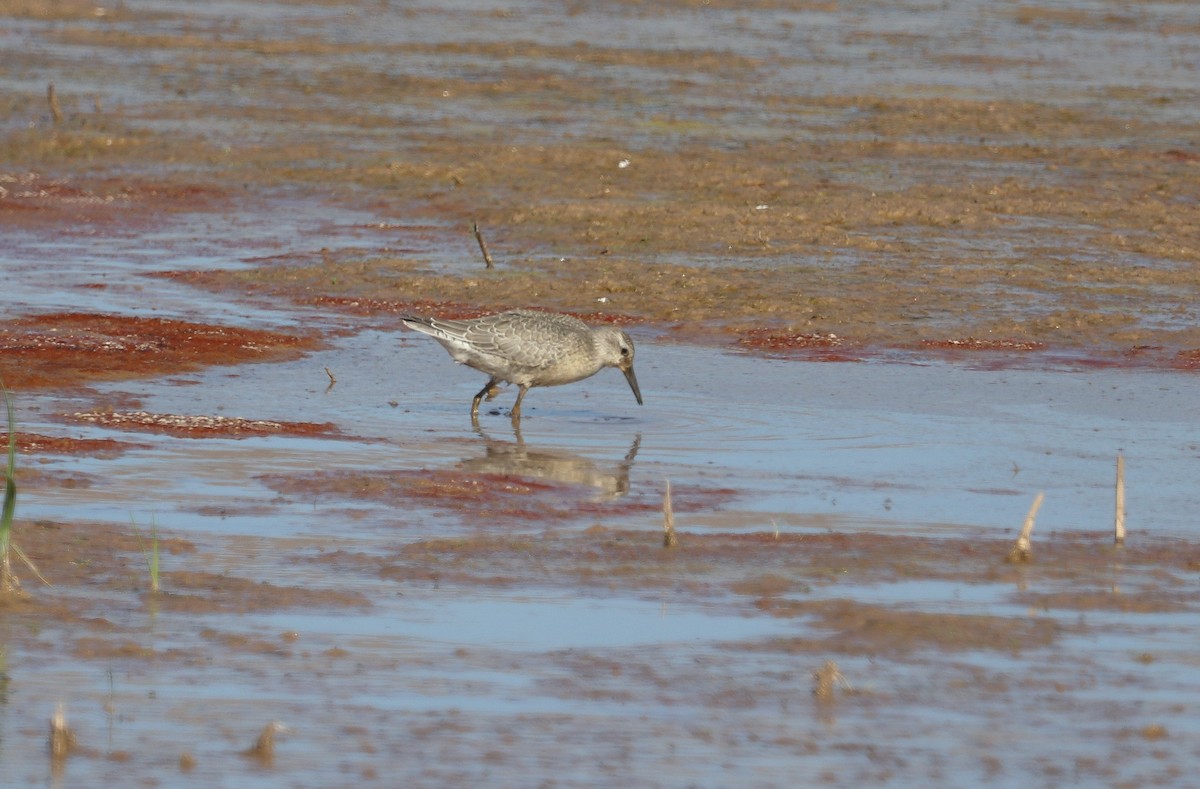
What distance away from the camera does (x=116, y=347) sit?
49.4 ft

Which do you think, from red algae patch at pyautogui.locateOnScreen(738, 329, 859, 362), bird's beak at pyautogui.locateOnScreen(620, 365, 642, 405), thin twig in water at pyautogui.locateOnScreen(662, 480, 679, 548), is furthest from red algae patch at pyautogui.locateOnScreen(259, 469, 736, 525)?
red algae patch at pyautogui.locateOnScreen(738, 329, 859, 362)

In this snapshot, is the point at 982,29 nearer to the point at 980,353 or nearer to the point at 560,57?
the point at 560,57

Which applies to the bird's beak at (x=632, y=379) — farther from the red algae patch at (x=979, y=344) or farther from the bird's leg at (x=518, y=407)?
the red algae patch at (x=979, y=344)

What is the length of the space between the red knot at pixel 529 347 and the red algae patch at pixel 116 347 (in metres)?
2.16

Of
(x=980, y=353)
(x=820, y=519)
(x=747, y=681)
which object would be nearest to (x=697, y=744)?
(x=747, y=681)

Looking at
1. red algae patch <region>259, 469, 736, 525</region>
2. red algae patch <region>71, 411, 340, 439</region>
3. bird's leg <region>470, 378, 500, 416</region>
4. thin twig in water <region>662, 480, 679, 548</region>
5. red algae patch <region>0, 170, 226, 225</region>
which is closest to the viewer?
thin twig in water <region>662, 480, 679, 548</region>

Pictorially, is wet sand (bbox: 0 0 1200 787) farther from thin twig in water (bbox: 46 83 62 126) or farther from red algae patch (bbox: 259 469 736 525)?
thin twig in water (bbox: 46 83 62 126)

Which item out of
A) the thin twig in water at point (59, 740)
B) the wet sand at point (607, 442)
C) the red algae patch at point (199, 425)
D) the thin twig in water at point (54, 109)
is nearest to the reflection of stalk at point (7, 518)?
the wet sand at point (607, 442)

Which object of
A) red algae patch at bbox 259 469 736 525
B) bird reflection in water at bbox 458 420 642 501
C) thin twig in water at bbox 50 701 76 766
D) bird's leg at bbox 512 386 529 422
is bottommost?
bird's leg at bbox 512 386 529 422

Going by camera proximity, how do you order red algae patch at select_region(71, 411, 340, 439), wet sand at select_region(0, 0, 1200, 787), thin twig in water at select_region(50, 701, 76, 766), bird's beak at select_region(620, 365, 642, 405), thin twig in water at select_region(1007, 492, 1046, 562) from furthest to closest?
bird's beak at select_region(620, 365, 642, 405)
red algae patch at select_region(71, 411, 340, 439)
thin twig in water at select_region(1007, 492, 1046, 562)
wet sand at select_region(0, 0, 1200, 787)
thin twig in water at select_region(50, 701, 76, 766)

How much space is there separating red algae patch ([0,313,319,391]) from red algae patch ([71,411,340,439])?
124cm

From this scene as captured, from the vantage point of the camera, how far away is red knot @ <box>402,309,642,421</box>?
13203 millimetres

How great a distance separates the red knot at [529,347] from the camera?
520 inches

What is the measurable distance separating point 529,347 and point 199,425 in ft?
6.83
